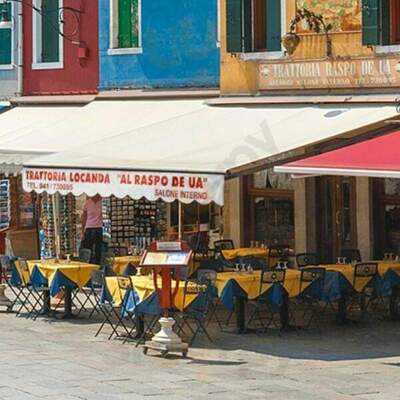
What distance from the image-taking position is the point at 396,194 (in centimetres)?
2089

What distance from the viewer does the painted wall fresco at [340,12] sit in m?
19.7

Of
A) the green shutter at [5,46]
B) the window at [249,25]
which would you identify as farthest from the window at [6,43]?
the window at [249,25]

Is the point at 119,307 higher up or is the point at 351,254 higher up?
the point at 351,254

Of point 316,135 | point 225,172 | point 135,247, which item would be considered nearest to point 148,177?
point 225,172

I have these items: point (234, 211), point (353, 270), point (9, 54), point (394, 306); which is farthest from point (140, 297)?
point (9, 54)

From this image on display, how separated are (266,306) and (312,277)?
1775 millimetres

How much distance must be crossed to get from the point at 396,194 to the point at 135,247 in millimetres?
5004

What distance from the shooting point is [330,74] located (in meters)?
20.0

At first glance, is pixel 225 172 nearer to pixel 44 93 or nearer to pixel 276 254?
pixel 276 254

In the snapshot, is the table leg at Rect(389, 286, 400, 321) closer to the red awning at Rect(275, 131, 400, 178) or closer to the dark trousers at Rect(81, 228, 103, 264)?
the red awning at Rect(275, 131, 400, 178)

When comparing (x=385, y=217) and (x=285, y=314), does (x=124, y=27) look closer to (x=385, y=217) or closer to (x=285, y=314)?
(x=385, y=217)

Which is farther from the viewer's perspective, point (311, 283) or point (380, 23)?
point (380, 23)

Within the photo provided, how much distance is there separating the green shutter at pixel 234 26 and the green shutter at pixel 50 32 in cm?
551

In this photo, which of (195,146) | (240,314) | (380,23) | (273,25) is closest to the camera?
(240,314)
